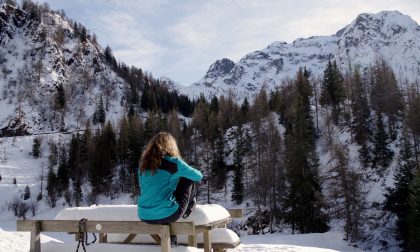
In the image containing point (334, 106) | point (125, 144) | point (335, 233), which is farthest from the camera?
point (125, 144)

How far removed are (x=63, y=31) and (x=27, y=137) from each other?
41.3 metres

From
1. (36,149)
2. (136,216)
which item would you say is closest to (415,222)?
(136,216)

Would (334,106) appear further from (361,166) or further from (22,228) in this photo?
(22,228)

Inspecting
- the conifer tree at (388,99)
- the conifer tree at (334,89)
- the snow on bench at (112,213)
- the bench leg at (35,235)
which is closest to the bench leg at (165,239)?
the snow on bench at (112,213)

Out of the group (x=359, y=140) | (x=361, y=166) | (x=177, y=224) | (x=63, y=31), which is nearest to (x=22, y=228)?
(x=177, y=224)

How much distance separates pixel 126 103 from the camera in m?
111

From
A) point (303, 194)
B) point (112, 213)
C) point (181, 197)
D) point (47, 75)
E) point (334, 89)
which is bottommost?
point (303, 194)

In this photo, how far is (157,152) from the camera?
599 centimetres

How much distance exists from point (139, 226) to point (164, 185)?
792 mm

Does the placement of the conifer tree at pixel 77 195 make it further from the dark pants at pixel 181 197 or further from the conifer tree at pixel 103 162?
the dark pants at pixel 181 197

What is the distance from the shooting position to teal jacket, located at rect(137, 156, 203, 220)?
5.94 m

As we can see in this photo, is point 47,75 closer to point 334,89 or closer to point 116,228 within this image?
point 334,89

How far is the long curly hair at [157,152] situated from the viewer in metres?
5.97

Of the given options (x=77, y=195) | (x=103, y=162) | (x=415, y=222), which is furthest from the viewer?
(x=103, y=162)
